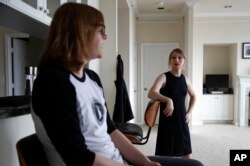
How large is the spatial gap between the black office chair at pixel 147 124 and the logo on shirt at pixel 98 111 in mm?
775

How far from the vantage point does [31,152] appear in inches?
33.9

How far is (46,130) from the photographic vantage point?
82 cm

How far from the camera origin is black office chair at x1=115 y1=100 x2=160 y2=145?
1.77m

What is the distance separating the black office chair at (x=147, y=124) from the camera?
5.80 feet

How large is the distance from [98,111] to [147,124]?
2.69ft

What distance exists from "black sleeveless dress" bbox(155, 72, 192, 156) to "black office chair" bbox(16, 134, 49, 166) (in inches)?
51.2

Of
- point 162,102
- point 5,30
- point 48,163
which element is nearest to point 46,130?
point 48,163

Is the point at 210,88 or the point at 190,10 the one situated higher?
the point at 190,10

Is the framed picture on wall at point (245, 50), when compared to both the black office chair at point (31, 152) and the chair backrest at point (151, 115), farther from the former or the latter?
the black office chair at point (31, 152)

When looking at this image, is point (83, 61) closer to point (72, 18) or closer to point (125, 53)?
point (72, 18)

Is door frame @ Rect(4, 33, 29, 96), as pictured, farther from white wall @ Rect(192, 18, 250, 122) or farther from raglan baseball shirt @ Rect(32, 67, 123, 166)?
white wall @ Rect(192, 18, 250, 122)

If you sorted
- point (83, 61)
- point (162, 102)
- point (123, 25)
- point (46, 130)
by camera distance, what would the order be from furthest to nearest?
point (123, 25), point (162, 102), point (83, 61), point (46, 130)

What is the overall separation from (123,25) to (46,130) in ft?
12.7

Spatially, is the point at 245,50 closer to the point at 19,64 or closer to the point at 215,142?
the point at 215,142
